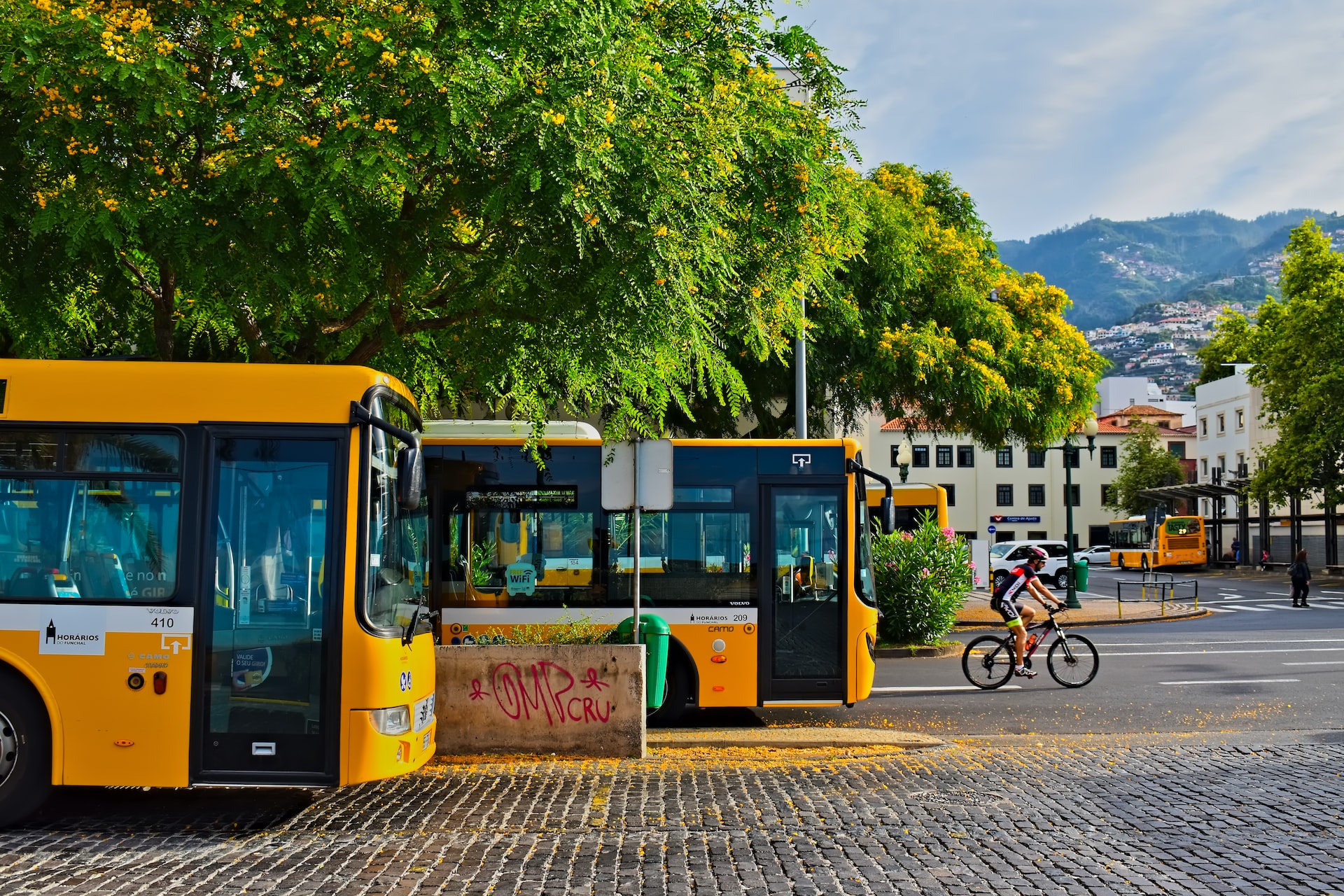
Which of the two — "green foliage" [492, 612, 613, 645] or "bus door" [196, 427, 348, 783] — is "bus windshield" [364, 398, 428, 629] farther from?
"green foliage" [492, 612, 613, 645]

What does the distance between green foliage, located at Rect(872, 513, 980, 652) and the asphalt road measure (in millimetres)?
1109

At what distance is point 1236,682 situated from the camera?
16.2m

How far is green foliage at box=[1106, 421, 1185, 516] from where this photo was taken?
7712 cm

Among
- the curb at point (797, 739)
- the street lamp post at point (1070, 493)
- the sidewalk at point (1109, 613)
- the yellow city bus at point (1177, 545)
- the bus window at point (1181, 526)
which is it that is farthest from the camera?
the bus window at point (1181, 526)

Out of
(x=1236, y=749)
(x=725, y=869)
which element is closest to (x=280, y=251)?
(x=725, y=869)

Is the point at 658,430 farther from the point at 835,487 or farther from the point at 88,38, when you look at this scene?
the point at 88,38

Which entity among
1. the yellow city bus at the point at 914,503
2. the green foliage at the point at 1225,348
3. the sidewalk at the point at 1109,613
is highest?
the green foliage at the point at 1225,348

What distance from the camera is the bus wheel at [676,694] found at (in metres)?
12.3

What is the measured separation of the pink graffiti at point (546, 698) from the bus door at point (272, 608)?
2538 mm

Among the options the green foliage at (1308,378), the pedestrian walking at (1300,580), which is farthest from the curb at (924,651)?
the green foliage at (1308,378)

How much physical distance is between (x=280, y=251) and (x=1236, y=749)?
881cm

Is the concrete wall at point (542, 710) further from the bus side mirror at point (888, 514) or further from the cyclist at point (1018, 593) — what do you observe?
the cyclist at point (1018, 593)

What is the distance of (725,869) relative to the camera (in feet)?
20.9

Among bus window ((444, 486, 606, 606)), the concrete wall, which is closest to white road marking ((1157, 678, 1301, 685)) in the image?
bus window ((444, 486, 606, 606))
